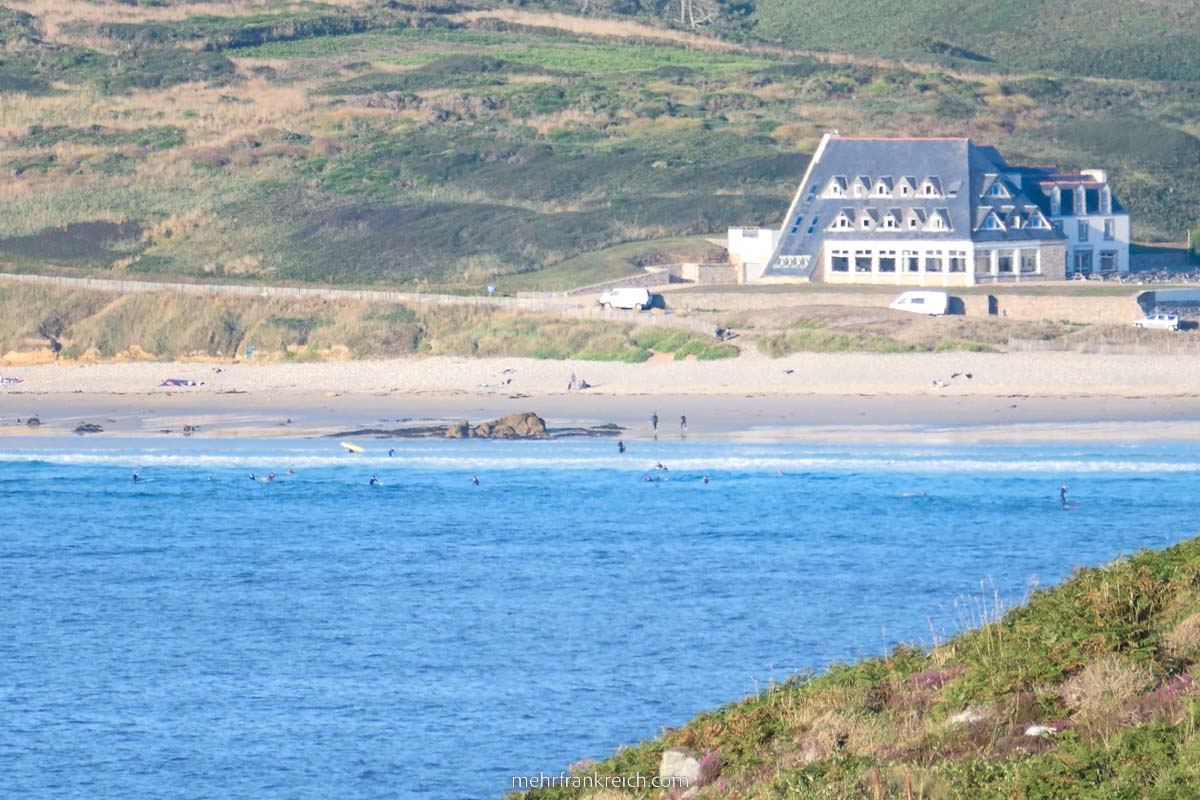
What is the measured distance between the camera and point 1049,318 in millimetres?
62469

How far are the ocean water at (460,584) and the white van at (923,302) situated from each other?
55.2 ft

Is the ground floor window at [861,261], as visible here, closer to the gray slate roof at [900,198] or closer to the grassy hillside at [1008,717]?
the gray slate roof at [900,198]

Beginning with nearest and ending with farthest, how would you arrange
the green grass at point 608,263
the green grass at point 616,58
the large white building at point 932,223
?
the large white building at point 932,223, the green grass at point 608,263, the green grass at point 616,58

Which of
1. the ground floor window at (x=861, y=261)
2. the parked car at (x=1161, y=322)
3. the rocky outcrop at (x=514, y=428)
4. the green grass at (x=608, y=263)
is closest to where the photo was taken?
the rocky outcrop at (x=514, y=428)

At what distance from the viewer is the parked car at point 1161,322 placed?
196 feet

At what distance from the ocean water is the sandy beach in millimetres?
2966

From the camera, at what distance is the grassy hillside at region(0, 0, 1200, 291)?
86.3 meters

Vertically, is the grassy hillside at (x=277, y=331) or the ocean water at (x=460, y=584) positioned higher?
the grassy hillside at (x=277, y=331)

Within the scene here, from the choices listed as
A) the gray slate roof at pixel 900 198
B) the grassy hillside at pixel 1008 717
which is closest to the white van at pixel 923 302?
the gray slate roof at pixel 900 198

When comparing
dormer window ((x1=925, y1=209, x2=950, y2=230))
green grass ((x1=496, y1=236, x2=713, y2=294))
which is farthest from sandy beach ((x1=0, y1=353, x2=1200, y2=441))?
green grass ((x1=496, y1=236, x2=713, y2=294))

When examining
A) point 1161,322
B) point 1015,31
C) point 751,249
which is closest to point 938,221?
point 751,249

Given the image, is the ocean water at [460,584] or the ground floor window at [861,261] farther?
the ground floor window at [861,261]

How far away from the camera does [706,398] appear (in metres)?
55.9

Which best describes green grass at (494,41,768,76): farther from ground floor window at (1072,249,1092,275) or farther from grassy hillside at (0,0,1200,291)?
ground floor window at (1072,249,1092,275)
